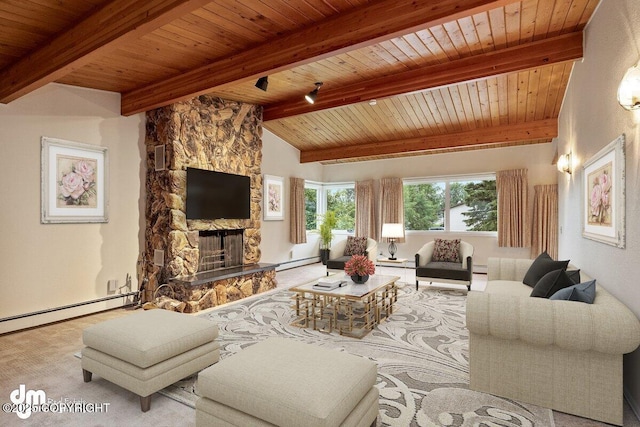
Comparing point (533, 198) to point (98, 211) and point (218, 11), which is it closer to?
point (218, 11)

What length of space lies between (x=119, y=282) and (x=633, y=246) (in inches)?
209

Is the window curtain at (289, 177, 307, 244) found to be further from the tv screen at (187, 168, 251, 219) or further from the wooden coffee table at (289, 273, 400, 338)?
the wooden coffee table at (289, 273, 400, 338)

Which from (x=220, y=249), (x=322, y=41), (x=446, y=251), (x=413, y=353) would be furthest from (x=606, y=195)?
(x=220, y=249)

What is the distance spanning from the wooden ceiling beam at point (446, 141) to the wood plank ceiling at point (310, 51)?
4 cm

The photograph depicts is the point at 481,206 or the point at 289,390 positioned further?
the point at 481,206

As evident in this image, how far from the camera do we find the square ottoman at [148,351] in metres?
2.18

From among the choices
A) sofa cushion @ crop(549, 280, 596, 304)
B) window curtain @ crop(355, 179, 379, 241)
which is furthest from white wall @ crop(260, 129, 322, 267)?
sofa cushion @ crop(549, 280, 596, 304)

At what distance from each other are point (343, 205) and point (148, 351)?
7.31 m

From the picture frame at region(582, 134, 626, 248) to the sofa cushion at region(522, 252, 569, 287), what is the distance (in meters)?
0.37

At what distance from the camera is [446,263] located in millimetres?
5859

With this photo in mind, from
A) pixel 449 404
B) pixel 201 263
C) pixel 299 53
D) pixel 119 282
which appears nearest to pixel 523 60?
pixel 299 53

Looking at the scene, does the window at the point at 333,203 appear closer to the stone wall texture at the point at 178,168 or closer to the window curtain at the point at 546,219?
the stone wall texture at the point at 178,168

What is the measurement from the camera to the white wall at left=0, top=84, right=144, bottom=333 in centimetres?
372

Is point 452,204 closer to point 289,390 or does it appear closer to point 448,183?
point 448,183
